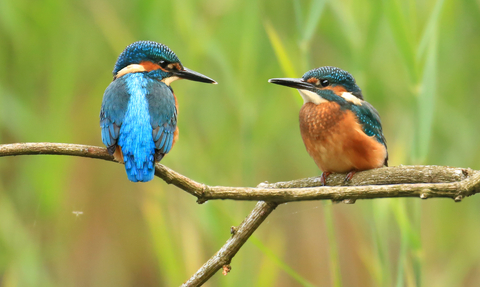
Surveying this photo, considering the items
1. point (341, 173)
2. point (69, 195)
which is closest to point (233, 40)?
point (341, 173)

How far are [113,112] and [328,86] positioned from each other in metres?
1.01

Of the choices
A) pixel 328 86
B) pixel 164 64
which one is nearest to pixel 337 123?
pixel 328 86

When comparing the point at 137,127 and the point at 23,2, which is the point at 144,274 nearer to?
the point at 23,2

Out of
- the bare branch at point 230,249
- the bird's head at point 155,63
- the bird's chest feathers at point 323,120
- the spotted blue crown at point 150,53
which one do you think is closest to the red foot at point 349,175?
the bird's chest feathers at point 323,120

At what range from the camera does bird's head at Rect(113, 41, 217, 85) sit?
2000 mm

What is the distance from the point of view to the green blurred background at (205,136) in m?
2.79

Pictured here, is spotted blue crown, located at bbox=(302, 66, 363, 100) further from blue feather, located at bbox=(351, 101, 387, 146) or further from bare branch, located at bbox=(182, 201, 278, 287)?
bare branch, located at bbox=(182, 201, 278, 287)

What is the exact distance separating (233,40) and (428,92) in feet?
4.42

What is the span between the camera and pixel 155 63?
2014 mm

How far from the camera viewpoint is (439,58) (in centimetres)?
314

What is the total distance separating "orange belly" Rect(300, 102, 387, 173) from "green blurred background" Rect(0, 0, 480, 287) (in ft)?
0.81

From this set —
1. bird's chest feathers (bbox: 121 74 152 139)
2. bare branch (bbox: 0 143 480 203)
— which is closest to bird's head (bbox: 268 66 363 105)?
bird's chest feathers (bbox: 121 74 152 139)

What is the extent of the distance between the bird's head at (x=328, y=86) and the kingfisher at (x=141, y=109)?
50 centimetres

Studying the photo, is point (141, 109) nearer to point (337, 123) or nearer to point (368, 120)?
point (337, 123)
